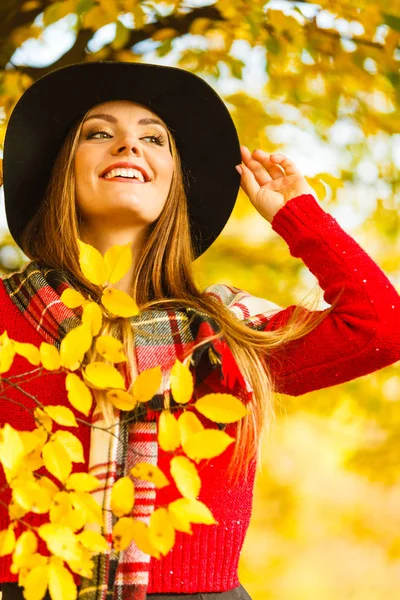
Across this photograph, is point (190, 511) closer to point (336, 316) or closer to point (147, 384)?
point (147, 384)

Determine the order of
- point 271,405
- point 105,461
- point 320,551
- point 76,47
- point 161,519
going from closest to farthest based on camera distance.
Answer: point 161,519 < point 105,461 < point 271,405 < point 76,47 < point 320,551

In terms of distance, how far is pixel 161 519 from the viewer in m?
1.02

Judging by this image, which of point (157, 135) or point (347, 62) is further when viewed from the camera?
point (347, 62)

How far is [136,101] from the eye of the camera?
189cm

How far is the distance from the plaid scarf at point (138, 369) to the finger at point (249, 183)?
1.03ft

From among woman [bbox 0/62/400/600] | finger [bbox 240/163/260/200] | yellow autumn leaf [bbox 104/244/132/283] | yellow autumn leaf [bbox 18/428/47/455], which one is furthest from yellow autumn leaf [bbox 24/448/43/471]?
finger [bbox 240/163/260/200]

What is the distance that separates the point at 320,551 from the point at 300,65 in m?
5.59

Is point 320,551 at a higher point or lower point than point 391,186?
lower

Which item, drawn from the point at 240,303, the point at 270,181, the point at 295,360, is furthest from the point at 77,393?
the point at 270,181

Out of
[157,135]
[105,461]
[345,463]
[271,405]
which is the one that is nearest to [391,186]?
[345,463]

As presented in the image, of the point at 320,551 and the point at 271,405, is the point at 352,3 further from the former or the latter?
the point at 320,551

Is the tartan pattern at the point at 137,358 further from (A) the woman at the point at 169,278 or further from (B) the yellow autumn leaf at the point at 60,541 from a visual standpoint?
(B) the yellow autumn leaf at the point at 60,541

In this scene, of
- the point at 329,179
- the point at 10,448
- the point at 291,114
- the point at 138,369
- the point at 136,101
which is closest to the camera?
the point at 10,448

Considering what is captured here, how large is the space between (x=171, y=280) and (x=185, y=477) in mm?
900
